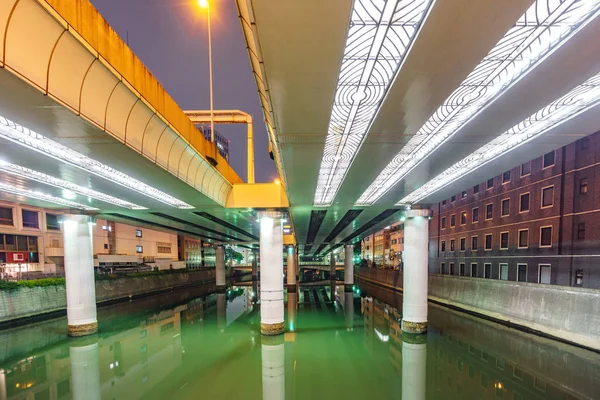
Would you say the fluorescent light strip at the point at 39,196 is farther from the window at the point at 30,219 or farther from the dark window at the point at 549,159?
the dark window at the point at 549,159

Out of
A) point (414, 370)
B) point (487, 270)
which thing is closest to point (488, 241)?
point (487, 270)

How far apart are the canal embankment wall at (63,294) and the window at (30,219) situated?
1082cm

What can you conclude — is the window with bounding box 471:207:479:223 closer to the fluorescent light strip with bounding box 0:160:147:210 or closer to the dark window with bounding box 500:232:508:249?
the dark window with bounding box 500:232:508:249

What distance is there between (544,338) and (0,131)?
18473 millimetres

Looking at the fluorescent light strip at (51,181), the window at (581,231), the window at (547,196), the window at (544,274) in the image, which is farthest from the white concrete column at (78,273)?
the window at (547,196)

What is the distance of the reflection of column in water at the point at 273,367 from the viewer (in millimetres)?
8922

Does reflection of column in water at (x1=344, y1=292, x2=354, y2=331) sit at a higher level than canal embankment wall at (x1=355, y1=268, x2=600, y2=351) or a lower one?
lower

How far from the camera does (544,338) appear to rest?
1280 centimetres

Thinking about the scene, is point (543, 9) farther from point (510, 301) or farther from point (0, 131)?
point (510, 301)

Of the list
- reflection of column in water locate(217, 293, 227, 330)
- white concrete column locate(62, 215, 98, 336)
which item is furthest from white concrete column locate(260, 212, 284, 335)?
white concrete column locate(62, 215, 98, 336)

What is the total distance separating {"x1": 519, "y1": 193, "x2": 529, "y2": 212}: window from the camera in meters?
21.5

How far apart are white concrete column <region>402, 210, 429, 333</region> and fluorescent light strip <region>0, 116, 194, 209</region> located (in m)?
10.8

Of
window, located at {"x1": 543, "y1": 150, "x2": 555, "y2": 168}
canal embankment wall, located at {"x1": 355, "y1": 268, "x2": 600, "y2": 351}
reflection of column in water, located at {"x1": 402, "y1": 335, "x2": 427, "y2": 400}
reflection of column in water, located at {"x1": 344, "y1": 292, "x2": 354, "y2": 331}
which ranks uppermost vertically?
window, located at {"x1": 543, "y1": 150, "x2": 555, "y2": 168}

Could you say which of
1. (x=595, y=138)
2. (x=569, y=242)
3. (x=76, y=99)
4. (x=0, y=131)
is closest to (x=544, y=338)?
(x=569, y=242)
